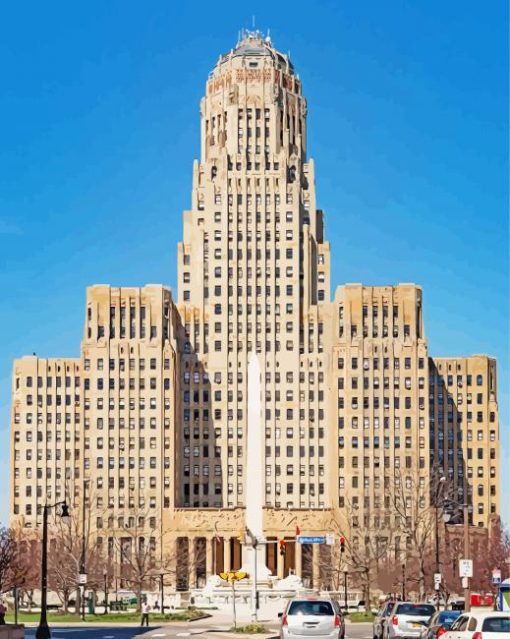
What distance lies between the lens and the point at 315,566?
17162cm

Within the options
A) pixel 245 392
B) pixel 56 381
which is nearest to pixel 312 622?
pixel 245 392

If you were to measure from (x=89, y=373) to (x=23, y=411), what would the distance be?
17.7 metres

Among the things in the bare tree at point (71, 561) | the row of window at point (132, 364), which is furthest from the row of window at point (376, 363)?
the bare tree at point (71, 561)

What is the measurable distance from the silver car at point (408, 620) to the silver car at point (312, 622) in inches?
218

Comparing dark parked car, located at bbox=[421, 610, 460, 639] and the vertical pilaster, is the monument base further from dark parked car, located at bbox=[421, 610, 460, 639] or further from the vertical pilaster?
dark parked car, located at bbox=[421, 610, 460, 639]

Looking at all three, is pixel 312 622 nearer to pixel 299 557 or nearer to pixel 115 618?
pixel 115 618

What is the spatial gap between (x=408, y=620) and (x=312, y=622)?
704 cm

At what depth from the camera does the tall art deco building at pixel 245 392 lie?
178 m

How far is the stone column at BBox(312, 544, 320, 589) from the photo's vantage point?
169 metres

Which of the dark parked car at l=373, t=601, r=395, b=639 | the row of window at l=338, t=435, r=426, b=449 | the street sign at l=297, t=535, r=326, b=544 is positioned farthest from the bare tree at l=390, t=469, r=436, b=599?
the dark parked car at l=373, t=601, r=395, b=639

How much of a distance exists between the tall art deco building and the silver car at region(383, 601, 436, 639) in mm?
113804

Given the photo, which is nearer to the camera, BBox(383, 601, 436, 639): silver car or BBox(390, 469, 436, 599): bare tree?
BBox(383, 601, 436, 639): silver car

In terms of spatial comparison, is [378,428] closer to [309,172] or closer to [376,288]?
[376,288]

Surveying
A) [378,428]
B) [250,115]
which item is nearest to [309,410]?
[378,428]
